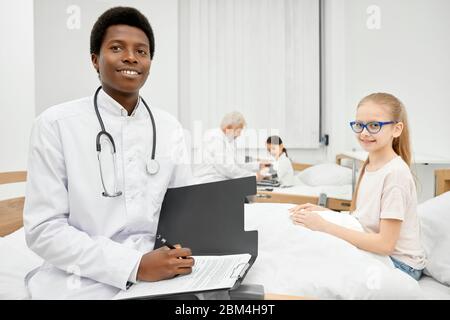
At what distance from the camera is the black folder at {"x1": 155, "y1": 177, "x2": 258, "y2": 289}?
640 mm

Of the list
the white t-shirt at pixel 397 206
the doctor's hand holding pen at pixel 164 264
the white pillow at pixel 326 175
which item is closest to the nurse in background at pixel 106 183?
the doctor's hand holding pen at pixel 164 264

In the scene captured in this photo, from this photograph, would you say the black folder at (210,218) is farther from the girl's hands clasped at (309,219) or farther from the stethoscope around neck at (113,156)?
the girl's hands clasped at (309,219)

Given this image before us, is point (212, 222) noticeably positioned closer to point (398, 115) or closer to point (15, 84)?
point (398, 115)

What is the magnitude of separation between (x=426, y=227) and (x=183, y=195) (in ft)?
2.04

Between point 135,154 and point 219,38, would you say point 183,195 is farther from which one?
point 219,38

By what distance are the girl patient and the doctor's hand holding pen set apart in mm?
349

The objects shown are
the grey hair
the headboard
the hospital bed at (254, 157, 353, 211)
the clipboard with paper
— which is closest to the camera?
the clipboard with paper

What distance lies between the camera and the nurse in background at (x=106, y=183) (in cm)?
55

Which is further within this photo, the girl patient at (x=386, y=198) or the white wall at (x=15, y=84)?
the white wall at (x=15, y=84)

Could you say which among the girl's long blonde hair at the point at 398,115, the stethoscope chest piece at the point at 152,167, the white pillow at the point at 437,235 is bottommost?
the white pillow at the point at 437,235

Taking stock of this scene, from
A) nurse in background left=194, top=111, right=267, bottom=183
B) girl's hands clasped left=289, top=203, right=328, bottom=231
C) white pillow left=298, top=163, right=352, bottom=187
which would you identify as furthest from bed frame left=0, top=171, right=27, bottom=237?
white pillow left=298, top=163, right=352, bottom=187

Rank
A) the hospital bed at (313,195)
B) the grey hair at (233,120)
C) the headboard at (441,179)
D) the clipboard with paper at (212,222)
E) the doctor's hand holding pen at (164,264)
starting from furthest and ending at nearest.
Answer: the grey hair at (233,120), the hospital bed at (313,195), the headboard at (441,179), the clipboard with paper at (212,222), the doctor's hand holding pen at (164,264)

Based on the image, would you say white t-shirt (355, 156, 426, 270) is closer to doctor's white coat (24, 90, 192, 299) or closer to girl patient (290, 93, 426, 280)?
girl patient (290, 93, 426, 280)

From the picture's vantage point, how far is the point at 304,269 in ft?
2.00
